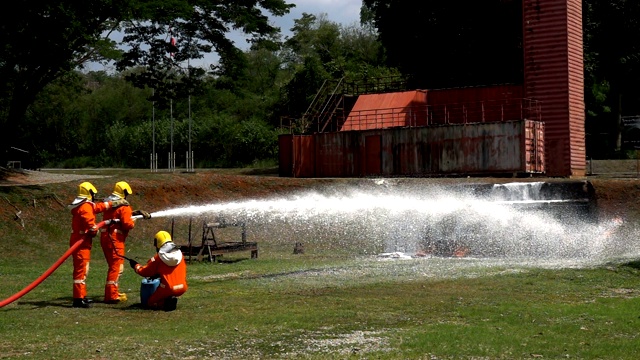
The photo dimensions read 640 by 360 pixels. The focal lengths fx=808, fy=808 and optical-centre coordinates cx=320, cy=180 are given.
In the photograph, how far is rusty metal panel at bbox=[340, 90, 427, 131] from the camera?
177ft

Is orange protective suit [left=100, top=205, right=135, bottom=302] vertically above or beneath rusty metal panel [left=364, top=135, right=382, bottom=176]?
beneath

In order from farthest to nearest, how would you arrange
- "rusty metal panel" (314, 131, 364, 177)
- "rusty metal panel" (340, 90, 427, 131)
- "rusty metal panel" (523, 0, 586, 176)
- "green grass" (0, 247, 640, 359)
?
"rusty metal panel" (340, 90, 427, 131) < "rusty metal panel" (314, 131, 364, 177) < "rusty metal panel" (523, 0, 586, 176) < "green grass" (0, 247, 640, 359)

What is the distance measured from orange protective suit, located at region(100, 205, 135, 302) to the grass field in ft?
1.49

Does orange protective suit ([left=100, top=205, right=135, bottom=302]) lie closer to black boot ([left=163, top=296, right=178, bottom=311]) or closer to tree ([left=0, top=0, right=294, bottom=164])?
black boot ([left=163, top=296, right=178, bottom=311])

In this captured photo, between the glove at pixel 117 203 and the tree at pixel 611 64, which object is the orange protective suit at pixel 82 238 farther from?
the tree at pixel 611 64

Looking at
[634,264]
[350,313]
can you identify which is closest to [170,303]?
[350,313]

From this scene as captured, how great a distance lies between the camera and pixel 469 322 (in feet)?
45.3

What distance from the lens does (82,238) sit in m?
16.4

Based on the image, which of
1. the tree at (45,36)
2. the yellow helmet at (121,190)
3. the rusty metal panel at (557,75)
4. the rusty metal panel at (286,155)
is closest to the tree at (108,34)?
the tree at (45,36)

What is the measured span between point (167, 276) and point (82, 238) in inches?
83.0

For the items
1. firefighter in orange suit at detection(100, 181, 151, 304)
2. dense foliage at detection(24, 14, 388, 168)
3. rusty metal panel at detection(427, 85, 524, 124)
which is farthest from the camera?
dense foliage at detection(24, 14, 388, 168)

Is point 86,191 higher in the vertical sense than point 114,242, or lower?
higher

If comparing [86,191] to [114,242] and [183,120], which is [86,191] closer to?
[114,242]

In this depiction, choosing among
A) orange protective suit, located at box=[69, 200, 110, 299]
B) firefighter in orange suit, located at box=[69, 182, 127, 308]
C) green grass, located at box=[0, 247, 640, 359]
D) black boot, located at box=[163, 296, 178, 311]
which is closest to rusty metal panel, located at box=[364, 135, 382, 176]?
green grass, located at box=[0, 247, 640, 359]
